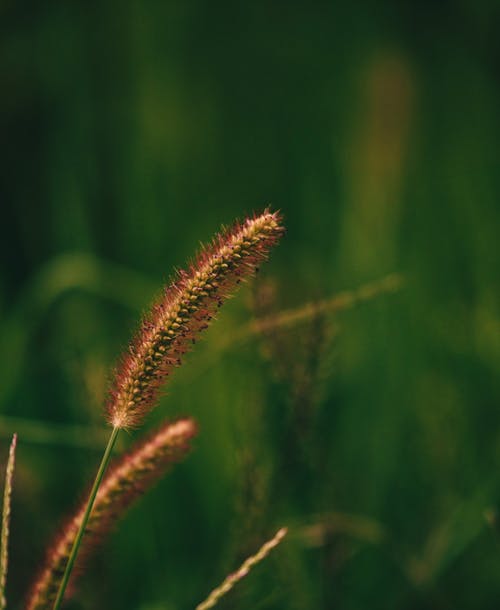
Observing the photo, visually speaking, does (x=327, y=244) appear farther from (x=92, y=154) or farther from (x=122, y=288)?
(x=92, y=154)

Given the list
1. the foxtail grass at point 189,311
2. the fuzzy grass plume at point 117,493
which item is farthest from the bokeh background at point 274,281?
the foxtail grass at point 189,311

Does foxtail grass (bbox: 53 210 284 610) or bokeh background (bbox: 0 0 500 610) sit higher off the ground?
bokeh background (bbox: 0 0 500 610)

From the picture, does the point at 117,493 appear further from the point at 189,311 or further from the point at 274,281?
the point at 274,281

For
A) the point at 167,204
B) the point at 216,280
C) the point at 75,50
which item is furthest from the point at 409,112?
the point at 216,280

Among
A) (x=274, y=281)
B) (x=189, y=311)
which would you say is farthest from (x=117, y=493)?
(x=274, y=281)

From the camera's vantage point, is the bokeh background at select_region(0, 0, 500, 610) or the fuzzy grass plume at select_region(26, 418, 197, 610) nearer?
the fuzzy grass plume at select_region(26, 418, 197, 610)

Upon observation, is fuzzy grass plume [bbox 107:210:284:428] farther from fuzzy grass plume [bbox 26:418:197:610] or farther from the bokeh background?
the bokeh background

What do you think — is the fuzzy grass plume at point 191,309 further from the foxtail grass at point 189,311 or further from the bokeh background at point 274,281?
the bokeh background at point 274,281

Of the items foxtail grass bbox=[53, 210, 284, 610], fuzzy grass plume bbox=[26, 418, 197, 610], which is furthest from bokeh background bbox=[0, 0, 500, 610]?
foxtail grass bbox=[53, 210, 284, 610]
